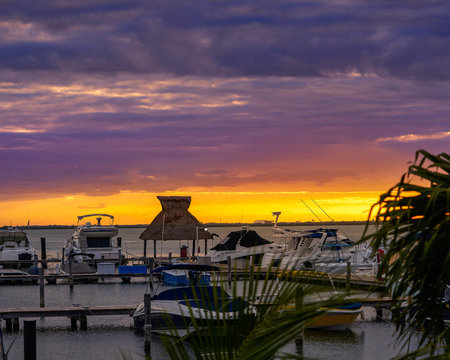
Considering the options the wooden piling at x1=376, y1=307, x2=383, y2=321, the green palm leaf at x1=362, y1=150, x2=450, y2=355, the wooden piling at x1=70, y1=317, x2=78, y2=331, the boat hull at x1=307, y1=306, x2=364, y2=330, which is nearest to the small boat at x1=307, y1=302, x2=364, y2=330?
the boat hull at x1=307, y1=306, x2=364, y2=330

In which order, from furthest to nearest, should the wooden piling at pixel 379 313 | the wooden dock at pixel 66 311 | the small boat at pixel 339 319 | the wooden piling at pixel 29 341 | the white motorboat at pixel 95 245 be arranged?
1. the white motorboat at pixel 95 245
2. the wooden piling at pixel 379 313
3. the small boat at pixel 339 319
4. the wooden dock at pixel 66 311
5. the wooden piling at pixel 29 341

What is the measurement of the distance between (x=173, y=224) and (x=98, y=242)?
6.78m

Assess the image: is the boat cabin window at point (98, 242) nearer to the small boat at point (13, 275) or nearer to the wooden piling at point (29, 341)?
the small boat at point (13, 275)

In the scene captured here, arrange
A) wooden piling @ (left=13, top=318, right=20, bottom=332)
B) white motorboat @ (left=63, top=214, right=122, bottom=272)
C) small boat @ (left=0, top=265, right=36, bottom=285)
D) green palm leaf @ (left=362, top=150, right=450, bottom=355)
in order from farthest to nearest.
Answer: white motorboat @ (left=63, top=214, right=122, bottom=272) < small boat @ (left=0, top=265, right=36, bottom=285) < wooden piling @ (left=13, top=318, right=20, bottom=332) < green palm leaf @ (left=362, top=150, right=450, bottom=355)

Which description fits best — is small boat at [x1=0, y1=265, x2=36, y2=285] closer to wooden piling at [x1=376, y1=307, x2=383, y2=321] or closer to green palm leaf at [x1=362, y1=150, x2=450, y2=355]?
wooden piling at [x1=376, y1=307, x2=383, y2=321]

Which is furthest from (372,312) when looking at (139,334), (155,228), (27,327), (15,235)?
(15,235)

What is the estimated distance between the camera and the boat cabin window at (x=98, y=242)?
200ft

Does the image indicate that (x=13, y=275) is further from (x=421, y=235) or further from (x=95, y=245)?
(x=421, y=235)

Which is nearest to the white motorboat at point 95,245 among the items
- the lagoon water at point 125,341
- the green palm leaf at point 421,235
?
the lagoon water at point 125,341

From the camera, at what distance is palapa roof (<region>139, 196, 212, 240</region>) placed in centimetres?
6156

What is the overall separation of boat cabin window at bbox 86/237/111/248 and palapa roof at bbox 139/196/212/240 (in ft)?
10.9

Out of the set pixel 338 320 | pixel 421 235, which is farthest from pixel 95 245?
pixel 421 235

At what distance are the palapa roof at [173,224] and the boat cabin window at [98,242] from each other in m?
3.31

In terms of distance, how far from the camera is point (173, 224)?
203 ft
